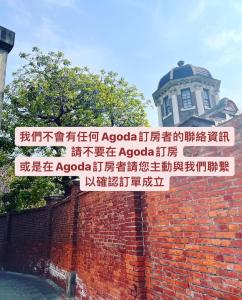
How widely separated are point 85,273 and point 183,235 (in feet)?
13.5

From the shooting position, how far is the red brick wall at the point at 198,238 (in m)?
2.55

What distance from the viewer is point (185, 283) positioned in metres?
3.11

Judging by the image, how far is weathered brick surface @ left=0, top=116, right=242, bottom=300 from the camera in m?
2.62

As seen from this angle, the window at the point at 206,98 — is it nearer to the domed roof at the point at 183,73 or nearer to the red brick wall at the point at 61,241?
the domed roof at the point at 183,73

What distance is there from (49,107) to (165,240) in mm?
10573

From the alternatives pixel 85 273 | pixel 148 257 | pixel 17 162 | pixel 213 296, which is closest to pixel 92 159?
pixel 17 162

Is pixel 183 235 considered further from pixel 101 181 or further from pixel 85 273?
pixel 85 273

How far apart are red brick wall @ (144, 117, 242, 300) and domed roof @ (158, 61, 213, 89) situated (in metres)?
24.8

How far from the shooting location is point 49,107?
41.9 feet

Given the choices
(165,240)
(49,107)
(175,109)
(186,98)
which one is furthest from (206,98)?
(165,240)

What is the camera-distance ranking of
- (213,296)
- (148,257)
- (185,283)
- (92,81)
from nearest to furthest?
(213,296) < (185,283) < (148,257) < (92,81)

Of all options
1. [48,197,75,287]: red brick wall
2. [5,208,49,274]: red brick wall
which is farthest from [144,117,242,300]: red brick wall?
[5,208,49,274]: red brick wall

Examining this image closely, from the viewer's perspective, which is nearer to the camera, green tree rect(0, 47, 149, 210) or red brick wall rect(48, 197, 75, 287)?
red brick wall rect(48, 197, 75, 287)

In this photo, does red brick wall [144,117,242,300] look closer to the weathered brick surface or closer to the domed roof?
the weathered brick surface
